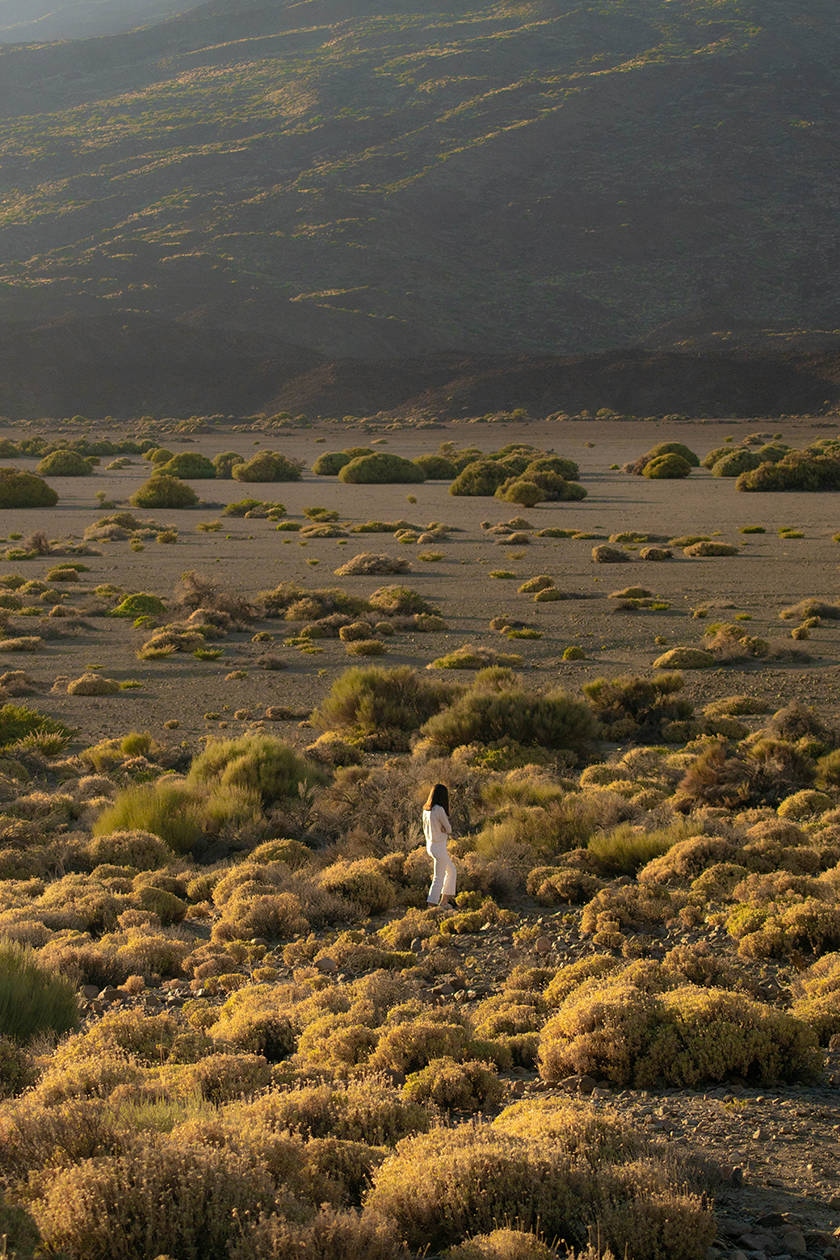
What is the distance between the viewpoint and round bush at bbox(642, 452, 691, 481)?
48625 millimetres

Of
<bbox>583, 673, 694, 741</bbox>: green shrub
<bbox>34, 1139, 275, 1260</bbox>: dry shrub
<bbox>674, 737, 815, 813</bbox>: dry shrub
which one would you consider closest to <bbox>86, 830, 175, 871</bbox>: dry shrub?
<bbox>674, 737, 815, 813</bbox>: dry shrub

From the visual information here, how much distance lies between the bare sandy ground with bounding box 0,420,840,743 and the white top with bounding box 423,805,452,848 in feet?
24.0

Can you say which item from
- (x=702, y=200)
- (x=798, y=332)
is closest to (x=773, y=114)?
(x=702, y=200)

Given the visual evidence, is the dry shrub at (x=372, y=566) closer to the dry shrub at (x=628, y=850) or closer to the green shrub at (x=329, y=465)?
the dry shrub at (x=628, y=850)

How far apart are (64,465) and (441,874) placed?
49.4 m

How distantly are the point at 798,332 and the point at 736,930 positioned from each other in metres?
106

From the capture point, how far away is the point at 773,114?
445 ft

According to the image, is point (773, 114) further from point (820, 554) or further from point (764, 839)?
point (764, 839)

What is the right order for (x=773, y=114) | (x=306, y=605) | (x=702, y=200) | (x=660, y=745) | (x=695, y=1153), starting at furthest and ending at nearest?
(x=773, y=114) → (x=702, y=200) → (x=306, y=605) → (x=660, y=745) → (x=695, y=1153)

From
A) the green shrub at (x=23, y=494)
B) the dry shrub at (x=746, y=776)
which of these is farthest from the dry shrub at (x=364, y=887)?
the green shrub at (x=23, y=494)

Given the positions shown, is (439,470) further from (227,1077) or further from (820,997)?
(227,1077)

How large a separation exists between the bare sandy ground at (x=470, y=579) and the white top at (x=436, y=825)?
24.0 ft

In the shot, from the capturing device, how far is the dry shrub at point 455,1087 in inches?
209

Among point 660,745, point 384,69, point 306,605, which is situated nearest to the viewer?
point 660,745
